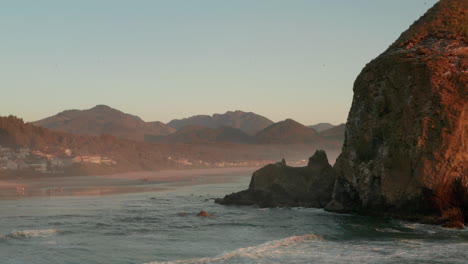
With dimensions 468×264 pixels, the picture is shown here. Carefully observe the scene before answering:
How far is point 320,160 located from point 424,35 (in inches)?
749

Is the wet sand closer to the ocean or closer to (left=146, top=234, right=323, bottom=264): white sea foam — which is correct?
the ocean

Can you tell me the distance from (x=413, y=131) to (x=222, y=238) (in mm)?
19527

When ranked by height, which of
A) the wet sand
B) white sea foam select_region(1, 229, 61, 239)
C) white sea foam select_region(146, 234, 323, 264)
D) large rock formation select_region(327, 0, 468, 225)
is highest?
large rock formation select_region(327, 0, 468, 225)

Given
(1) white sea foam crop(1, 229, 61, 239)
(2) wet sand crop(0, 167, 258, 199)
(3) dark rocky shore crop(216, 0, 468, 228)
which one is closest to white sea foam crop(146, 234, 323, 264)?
(3) dark rocky shore crop(216, 0, 468, 228)

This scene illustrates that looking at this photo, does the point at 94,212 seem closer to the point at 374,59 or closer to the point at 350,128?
the point at 350,128

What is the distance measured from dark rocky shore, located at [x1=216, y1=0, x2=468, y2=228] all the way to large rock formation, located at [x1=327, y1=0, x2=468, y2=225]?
0.27ft

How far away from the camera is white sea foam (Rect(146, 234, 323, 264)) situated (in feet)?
104

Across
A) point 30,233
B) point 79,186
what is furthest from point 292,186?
point 79,186

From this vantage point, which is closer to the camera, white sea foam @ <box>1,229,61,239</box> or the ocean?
the ocean

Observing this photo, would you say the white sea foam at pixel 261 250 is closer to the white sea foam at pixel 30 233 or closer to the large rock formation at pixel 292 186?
the white sea foam at pixel 30 233

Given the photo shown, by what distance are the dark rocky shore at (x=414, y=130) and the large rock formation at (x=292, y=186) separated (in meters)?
2.19

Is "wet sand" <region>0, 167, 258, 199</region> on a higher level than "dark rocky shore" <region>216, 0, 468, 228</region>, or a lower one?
lower

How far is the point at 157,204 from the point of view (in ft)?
228

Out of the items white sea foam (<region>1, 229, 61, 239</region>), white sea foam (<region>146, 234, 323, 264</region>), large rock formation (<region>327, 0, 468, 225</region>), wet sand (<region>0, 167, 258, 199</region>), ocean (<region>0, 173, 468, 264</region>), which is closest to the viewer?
white sea foam (<region>146, 234, 323, 264</region>)
